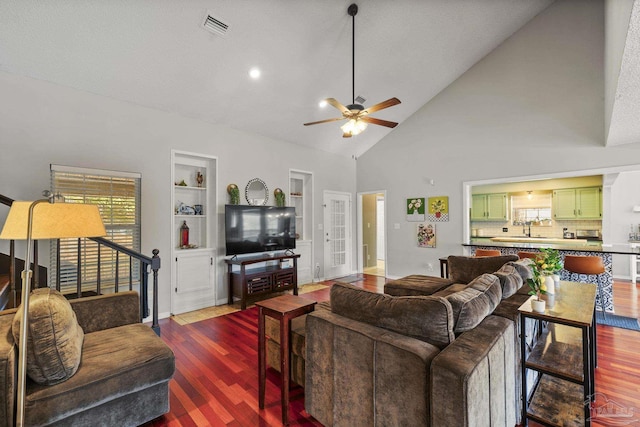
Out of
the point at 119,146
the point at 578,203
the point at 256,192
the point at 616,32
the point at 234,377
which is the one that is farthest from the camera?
the point at 578,203

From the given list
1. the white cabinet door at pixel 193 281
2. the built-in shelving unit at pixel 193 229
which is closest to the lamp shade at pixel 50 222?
the built-in shelving unit at pixel 193 229

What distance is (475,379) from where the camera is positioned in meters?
1.25

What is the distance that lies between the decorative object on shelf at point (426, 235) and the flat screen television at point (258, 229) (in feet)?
8.80

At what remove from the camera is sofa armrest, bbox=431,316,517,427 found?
1197 millimetres

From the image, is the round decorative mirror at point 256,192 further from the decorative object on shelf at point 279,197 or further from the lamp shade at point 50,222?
the lamp shade at point 50,222

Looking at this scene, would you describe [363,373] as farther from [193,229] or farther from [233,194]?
[193,229]

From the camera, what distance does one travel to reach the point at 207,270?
4.50 meters

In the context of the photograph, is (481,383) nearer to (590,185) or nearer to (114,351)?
(114,351)

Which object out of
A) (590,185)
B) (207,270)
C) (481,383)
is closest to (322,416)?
(481,383)

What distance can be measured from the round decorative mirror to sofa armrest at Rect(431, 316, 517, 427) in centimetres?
412

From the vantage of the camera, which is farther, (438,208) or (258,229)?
(438,208)

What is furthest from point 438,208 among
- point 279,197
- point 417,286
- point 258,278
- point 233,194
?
point 233,194

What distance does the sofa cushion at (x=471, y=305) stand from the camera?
1.57 m

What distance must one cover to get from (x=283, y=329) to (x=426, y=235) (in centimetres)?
475
